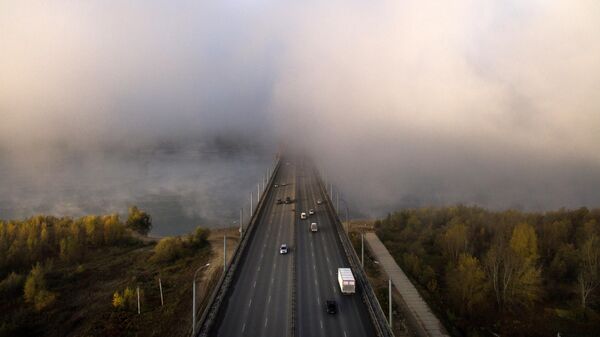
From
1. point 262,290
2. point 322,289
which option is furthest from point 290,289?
point 322,289

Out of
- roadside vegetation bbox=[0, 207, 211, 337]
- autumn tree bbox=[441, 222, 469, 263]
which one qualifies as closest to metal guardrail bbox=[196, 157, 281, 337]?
roadside vegetation bbox=[0, 207, 211, 337]

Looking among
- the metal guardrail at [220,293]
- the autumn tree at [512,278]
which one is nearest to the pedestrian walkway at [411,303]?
the autumn tree at [512,278]

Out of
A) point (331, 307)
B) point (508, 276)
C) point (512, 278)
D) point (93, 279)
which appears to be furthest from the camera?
point (93, 279)

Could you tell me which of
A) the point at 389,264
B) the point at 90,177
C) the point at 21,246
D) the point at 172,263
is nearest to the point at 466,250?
the point at 389,264

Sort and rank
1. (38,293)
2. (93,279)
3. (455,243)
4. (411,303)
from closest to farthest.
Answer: (411,303) → (38,293) → (93,279) → (455,243)

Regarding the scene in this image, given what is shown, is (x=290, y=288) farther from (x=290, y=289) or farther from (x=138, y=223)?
(x=138, y=223)

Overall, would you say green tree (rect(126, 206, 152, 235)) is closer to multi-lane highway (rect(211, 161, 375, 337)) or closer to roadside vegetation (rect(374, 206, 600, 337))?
multi-lane highway (rect(211, 161, 375, 337))
